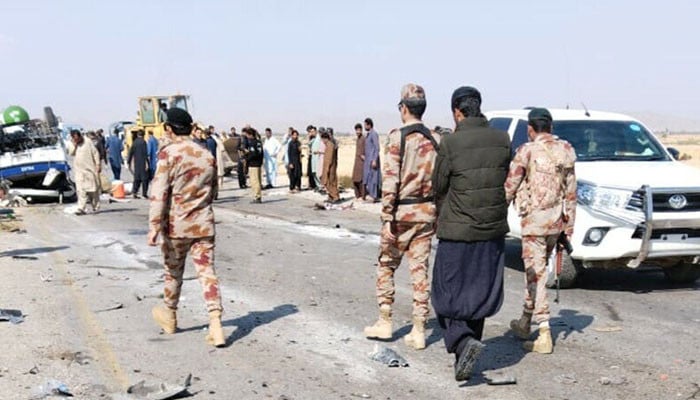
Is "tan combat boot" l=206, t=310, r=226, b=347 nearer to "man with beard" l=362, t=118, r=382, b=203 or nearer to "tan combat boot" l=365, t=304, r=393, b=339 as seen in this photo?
"tan combat boot" l=365, t=304, r=393, b=339

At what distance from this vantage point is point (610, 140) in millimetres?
9555

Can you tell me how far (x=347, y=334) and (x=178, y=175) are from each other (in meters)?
2.00

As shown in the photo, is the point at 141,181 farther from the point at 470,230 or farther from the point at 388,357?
the point at 470,230

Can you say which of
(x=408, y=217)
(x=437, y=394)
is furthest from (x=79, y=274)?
(x=437, y=394)

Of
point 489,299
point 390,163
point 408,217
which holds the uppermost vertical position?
point 390,163

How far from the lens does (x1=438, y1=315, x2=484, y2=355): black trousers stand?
5.41 meters

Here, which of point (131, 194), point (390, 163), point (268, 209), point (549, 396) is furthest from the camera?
point (131, 194)

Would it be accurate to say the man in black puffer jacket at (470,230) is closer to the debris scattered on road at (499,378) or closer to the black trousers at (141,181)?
the debris scattered on road at (499,378)

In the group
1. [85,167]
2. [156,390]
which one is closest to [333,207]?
[85,167]

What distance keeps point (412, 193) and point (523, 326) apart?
160cm

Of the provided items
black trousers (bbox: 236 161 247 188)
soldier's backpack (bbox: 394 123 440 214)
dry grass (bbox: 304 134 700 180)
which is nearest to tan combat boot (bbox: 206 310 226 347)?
soldier's backpack (bbox: 394 123 440 214)

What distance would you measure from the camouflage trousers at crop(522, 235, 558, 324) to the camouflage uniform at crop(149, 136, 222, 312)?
2528mm

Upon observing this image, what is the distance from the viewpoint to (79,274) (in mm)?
9648

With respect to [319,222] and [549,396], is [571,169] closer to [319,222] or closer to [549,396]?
[549,396]
